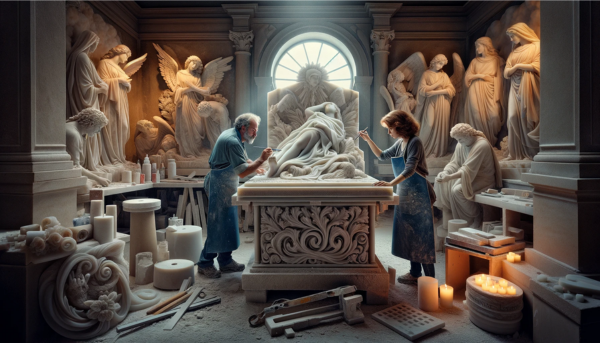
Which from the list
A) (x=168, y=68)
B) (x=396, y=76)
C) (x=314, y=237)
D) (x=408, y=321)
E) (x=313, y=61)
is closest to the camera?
(x=408, y=321)

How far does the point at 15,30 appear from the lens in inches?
110

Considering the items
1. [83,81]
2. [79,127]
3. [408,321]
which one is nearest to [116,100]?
[83,81]

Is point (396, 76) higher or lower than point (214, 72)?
lower

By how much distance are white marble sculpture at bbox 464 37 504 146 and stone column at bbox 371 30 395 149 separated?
1487 millimetres

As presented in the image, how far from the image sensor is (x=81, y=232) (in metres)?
2.73

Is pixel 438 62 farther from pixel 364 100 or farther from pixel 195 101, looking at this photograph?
pixel 195 101

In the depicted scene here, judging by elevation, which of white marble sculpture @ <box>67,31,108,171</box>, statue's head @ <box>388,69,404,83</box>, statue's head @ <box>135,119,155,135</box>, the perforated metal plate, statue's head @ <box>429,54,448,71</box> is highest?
statue's head @ <box>429,54,448,71</box>

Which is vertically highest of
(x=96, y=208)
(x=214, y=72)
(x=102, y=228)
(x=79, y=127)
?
(x=214, y=72)

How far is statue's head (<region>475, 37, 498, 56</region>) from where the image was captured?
556 cm

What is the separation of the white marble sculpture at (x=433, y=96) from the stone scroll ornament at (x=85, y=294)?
5.33 m

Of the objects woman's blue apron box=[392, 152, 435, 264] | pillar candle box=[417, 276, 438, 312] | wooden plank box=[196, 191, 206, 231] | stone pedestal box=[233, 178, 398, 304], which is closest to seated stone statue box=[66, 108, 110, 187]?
wooden plank box=[196, 191, 206, 231]

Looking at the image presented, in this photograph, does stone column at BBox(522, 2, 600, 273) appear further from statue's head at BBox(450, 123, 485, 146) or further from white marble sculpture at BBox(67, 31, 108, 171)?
white marble sculpture at BBox(67, 31, 108, 171)

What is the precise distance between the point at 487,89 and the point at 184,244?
17.1 ft

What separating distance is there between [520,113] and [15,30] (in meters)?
5.75
